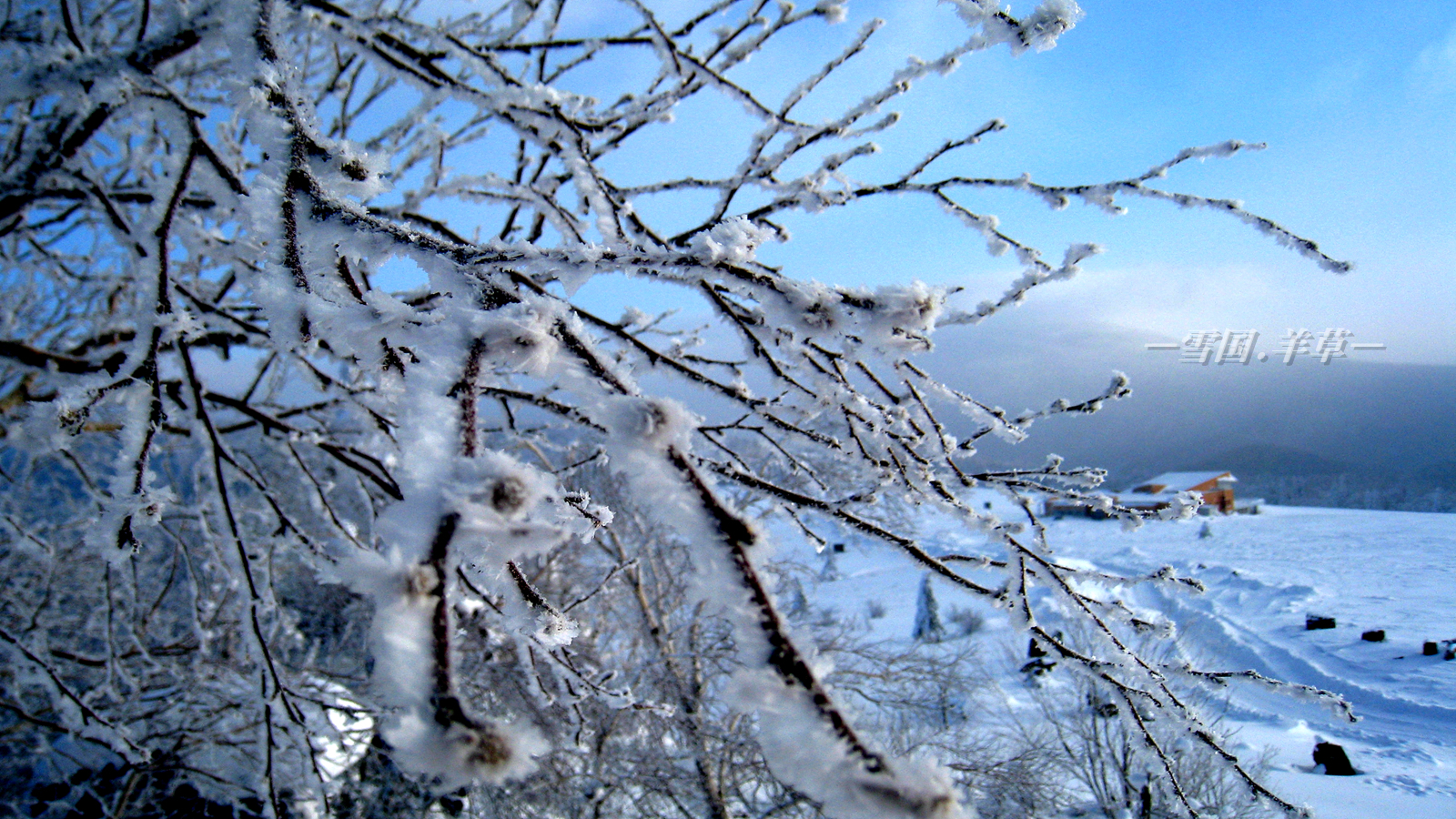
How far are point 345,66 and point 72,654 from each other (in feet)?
8.06

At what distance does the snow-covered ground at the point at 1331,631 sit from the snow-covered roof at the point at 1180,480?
320 inches

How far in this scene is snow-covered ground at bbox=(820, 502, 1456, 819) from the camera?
30.5ft

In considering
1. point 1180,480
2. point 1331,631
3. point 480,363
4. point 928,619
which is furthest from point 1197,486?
point 480,363

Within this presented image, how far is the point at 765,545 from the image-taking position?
0.40 meters

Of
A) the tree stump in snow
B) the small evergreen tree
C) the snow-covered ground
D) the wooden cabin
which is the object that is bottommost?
the tree stump in snow

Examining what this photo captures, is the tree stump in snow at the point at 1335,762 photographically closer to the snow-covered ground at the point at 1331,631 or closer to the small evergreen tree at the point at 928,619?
the snow-covered ground at the point at 1331,631

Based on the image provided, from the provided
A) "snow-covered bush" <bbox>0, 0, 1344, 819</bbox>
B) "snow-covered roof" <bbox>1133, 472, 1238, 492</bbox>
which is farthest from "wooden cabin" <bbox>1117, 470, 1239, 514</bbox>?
"snow-covered bush" <bbox>0, 0, 1344, 819</bbox>

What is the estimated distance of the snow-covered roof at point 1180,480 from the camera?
3064 cm

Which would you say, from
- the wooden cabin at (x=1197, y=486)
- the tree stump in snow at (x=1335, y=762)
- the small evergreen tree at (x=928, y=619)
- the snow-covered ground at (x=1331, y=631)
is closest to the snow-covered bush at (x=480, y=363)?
the snow-covered ground at (x=1331, y=631)

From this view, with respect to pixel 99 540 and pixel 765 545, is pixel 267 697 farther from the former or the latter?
pixel 765 545

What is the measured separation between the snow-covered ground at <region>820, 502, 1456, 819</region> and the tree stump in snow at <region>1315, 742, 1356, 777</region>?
133 millimetres

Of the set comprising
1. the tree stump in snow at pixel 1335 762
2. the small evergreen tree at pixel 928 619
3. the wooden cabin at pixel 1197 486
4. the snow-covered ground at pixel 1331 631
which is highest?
the wooden cabin at pixel 1197 486

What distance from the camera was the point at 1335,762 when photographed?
941 centimetres

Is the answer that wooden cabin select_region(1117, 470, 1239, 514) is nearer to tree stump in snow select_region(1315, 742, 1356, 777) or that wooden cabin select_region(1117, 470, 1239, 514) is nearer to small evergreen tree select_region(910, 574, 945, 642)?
small evergreen tree select_region(910, 574, 945, 642)
